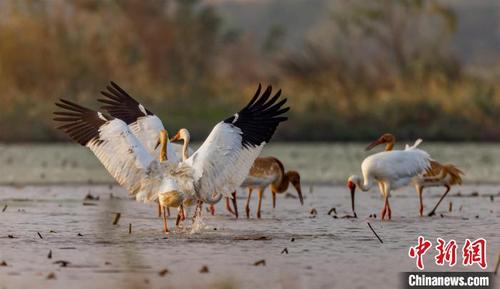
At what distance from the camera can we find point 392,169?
13672mm

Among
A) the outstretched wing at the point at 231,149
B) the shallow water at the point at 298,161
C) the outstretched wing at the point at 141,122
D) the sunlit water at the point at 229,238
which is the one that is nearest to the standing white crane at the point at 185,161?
the outstretched wing at the point at 231,149

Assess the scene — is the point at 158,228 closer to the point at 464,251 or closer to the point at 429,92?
the point at 464,251

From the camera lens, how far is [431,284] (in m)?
8.75

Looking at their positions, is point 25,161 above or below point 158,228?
above

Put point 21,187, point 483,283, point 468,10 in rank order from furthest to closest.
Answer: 1. point 468,10
2. point 21,187
3. point 483,283

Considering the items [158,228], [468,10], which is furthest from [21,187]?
[468,10]

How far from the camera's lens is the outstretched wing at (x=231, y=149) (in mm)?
11695

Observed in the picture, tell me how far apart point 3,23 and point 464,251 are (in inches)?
939

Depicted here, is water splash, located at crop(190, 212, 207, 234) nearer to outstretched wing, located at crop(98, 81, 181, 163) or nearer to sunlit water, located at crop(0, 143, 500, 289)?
sunlit water, located at crop(0, 143, 500, 289)

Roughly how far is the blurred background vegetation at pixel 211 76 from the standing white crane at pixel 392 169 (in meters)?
15.9

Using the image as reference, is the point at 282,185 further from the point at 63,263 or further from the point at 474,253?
the point at 63,263

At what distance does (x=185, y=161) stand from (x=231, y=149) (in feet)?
1.53

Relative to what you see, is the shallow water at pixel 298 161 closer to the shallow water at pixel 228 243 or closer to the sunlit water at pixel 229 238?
the sunlit water at pixel 229 238

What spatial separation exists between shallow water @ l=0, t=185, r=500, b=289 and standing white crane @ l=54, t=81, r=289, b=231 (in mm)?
428
